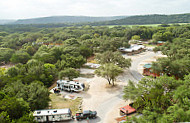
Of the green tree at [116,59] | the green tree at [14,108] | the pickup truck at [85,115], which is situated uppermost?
the green tree at [116,59]

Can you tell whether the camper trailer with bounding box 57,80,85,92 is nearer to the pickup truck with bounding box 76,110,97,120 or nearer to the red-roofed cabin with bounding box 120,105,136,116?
the pickup truck with bounding box 76,110,97,120

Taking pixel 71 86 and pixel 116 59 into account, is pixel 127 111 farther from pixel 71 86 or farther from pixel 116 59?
pixel 116 59

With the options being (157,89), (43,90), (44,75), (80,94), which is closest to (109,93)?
(80,94)

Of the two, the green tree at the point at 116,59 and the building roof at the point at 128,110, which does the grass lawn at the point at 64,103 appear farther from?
the green tree at the point at 116,59

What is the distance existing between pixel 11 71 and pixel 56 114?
59.9ft

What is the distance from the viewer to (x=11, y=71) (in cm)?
3027

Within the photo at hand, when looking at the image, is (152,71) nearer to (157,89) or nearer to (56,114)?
(157,89)

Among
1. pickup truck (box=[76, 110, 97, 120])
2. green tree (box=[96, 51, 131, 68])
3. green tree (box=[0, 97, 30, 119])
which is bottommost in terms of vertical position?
pickup truck (box=[76, 110, 97, 120])

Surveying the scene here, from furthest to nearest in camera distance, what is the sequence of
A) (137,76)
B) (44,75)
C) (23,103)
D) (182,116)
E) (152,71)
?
1. (137,76)
2. (152,71)
3. (44,75)
4. (23,103)
5. (182,116)

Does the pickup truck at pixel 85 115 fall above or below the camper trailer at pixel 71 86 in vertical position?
below

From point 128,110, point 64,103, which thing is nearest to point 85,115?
point 64,103

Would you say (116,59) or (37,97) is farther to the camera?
(116,59)

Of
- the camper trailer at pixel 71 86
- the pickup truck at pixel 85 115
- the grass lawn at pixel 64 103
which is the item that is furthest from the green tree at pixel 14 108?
the camper trailer at pixel 71 86

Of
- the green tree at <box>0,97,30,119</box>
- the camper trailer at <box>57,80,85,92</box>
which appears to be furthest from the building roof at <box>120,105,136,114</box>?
the green tree at <box>0,97,30,119</box>
